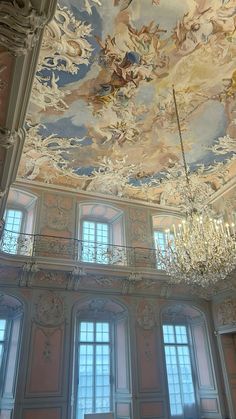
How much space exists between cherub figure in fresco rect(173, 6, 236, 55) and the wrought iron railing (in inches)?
215

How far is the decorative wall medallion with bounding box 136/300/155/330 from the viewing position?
8.87 metres

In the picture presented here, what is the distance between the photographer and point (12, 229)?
9.25m

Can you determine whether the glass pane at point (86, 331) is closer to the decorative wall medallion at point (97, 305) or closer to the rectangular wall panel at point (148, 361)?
the decorative wall medallion at point (97, 305)

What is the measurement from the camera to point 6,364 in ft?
25.5

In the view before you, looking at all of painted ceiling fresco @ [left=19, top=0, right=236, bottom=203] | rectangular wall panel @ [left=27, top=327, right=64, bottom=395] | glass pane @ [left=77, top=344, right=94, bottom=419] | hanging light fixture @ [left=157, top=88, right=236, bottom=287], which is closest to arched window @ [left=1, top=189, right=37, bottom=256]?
painted ceiling fresco @ [left=19, top=0, right=236, bottom=203]

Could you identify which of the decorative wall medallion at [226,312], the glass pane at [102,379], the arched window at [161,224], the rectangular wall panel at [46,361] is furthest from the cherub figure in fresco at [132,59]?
Answer: the glass pane at [102,379]

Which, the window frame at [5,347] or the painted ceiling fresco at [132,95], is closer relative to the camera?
the painted ceiling fresco at [132,95]

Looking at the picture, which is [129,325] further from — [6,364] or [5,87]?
[5,87]

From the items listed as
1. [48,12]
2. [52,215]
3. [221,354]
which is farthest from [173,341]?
[48,12]

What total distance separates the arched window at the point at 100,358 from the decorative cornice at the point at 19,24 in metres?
6.79

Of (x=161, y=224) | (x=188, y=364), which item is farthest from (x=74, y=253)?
(x=188, y=364)

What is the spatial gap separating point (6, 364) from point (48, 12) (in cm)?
775

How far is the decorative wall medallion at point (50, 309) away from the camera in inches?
310

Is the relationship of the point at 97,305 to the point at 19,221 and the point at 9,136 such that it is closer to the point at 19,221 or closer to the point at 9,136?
the point at 19,221
